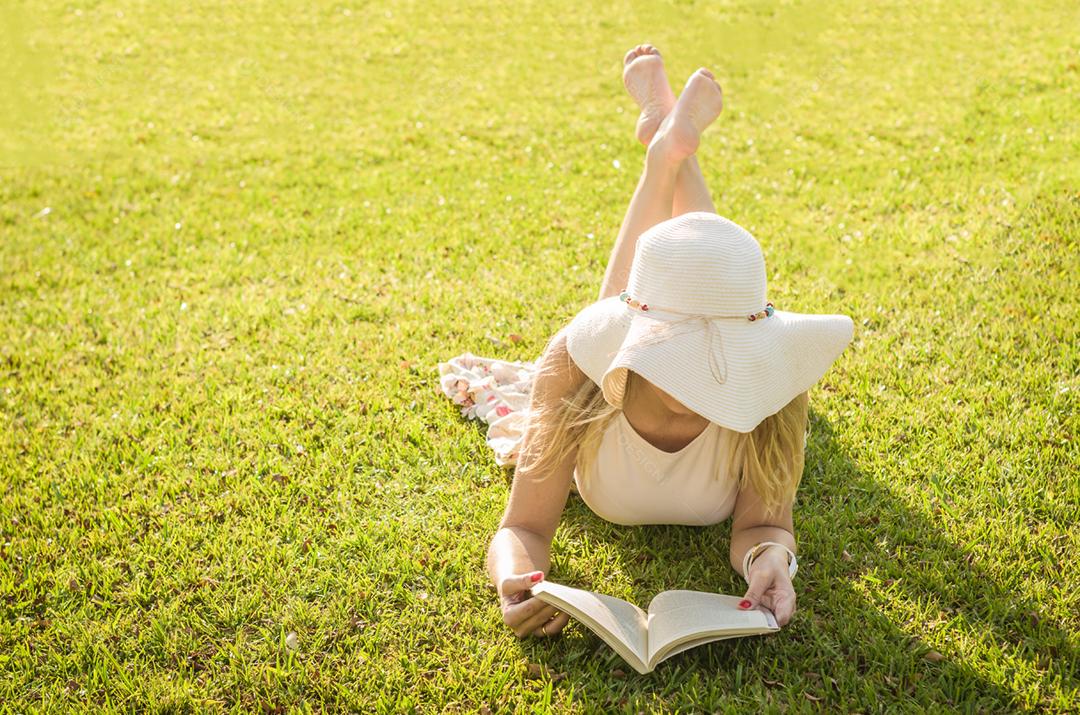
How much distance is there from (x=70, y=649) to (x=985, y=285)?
4797mm

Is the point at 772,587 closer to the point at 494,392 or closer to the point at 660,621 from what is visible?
the point at 660,621

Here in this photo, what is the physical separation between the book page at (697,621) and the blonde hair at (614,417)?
444 mm

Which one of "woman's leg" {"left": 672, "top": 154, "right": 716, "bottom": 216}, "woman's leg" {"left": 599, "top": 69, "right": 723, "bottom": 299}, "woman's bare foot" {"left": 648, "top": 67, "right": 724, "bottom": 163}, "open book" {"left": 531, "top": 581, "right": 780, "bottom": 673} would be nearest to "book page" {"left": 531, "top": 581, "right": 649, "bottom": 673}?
"open book" {"left": 531, "top": 581, "right": 780, "bottom": 673}

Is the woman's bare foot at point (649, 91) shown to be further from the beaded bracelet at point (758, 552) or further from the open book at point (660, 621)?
the open book at point (660, 621)

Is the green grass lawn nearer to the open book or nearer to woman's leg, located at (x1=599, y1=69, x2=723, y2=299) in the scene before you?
the open book

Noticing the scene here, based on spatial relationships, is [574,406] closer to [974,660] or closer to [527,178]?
[974,660]

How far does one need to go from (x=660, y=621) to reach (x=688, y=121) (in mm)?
2361

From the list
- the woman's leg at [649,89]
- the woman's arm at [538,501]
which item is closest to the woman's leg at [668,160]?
the woman's leg at [649,89]

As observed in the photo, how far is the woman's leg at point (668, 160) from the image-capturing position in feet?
14.0

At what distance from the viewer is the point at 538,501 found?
3436 mm

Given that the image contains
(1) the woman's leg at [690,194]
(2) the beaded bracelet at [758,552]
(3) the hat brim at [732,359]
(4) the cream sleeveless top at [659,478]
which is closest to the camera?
(3) the hat brim at [732,359]

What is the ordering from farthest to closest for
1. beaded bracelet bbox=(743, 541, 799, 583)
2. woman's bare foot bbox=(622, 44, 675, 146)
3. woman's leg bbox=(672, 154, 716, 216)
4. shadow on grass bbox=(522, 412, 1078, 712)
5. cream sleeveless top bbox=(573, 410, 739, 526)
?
1. woman's bare foot bbox=(622, 44, 675, 146)
2. woman's leg bbox=(672, 154, 716, 216)
3. cream sleeveless top bbox=(573, 410, 739, 526)
4. beaded bracelet bbox=(743, 541, 799, 583)
5. shadow on grass bbox=(522, 412, 1078, 712)

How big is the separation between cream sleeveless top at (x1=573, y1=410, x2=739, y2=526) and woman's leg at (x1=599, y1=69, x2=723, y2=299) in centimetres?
87

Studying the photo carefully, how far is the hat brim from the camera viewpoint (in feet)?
9.41
